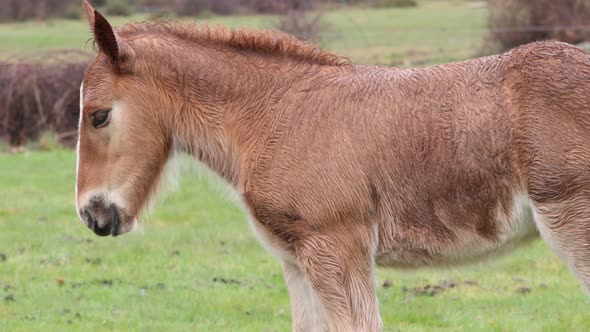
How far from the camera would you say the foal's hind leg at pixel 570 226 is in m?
5.58

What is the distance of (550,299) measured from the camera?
28.9ft

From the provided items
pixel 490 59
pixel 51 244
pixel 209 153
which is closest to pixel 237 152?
pixel 209 153

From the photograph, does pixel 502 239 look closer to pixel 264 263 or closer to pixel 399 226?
pixel 399 226

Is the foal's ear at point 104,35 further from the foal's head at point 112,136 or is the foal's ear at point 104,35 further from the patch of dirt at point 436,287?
the patch of dirt at point 436,287

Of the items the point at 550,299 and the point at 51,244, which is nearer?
the point at 550,299

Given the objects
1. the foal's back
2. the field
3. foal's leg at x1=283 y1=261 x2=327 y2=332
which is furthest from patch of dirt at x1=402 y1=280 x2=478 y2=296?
the foal's back

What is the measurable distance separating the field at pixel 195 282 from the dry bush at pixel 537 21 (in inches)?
531

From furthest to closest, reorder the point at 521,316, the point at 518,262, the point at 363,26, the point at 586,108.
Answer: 1. the point at 363,26
2. the point at 518,262
3. the point at 521,316
4. the point at 586,108

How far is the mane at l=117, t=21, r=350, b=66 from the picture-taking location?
6.27 metres

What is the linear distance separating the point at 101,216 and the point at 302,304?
1278mm

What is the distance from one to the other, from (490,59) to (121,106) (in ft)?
6.92

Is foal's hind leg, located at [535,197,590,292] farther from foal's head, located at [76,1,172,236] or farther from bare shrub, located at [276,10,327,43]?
bare shrub, located at [276,10,327,43]

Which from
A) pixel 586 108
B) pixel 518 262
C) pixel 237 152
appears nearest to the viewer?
pixel 586 108

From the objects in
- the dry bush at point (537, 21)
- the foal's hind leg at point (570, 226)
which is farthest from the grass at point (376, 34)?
the foal's hind leg at point (570, 226)
